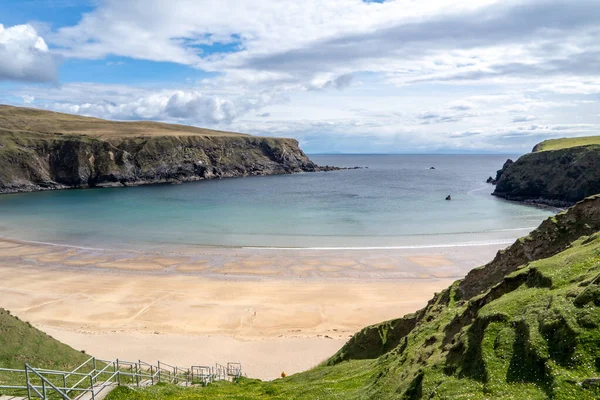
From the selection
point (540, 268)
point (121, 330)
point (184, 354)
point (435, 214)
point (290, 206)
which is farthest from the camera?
point (290, 206)

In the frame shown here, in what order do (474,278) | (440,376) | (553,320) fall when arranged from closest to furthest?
(553,320) < (440,376) < (474,278)

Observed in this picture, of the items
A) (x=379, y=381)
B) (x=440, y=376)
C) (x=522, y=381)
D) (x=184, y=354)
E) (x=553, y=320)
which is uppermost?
(x=553, y=320)

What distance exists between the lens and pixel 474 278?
17766 mm

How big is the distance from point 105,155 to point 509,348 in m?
142

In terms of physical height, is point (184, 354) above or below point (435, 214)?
below

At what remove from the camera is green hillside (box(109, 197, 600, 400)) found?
8516 mm

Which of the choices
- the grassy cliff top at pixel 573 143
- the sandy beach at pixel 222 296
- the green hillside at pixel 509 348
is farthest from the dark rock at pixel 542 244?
the grassy cliff top at pixel 573 143

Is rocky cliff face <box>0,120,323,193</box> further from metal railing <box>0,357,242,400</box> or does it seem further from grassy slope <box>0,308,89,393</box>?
metal railing <box>0,357,242,400</box>

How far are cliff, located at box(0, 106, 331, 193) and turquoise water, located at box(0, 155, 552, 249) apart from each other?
43.7ft

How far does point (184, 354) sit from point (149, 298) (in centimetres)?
1208

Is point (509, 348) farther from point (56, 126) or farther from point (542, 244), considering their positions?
point (56, 126)

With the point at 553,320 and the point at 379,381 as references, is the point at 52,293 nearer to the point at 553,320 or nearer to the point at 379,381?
the point at 379,381

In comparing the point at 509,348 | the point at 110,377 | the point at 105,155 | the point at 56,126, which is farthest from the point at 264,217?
the point at 56,126

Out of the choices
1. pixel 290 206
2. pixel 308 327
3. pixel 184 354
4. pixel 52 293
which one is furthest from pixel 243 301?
pixel 290 206
